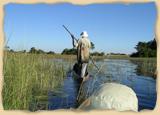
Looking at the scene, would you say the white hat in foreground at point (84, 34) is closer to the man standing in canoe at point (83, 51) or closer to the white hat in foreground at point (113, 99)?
the man standing in canoe at point (83, 51)

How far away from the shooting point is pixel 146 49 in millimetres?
5145

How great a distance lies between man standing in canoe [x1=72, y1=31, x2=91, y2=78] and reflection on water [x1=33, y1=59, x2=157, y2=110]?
8.9 inches

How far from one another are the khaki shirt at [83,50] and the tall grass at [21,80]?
0.44 metres

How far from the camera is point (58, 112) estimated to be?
16.3 feet

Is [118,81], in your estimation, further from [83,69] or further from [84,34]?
[83,69]

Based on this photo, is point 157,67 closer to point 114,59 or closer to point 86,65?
point 114,59

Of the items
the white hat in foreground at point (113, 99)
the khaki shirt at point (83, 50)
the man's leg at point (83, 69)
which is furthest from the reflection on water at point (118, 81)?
the white hat in foreground at point (113, 99)

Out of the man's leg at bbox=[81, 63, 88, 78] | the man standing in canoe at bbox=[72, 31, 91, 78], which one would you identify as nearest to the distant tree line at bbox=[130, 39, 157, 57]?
the man standing in canoe at bbox=[72, 31, 91, 78]

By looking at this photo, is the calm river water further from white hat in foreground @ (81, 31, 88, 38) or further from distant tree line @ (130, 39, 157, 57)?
white hat in foreground @ (81, 31, 88, 38)

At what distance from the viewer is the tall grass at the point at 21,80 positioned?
5281mm

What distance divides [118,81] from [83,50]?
2.84ft

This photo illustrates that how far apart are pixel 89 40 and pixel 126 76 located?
0.69 m

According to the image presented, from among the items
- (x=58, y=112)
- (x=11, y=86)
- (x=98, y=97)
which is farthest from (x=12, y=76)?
(x=98, y=97)

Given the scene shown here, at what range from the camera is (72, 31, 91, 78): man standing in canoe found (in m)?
5.54
